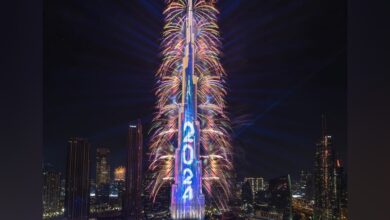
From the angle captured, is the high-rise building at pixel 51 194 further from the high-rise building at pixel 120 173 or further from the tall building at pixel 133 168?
the tall building at pixel 133 168

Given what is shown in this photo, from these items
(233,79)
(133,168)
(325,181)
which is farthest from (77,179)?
(325,181)

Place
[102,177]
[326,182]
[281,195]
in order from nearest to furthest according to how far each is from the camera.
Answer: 1. [326,182]
2. [281,195]
3. [102,177]

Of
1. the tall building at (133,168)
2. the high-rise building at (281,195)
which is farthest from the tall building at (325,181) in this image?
the tall building at (133,168)

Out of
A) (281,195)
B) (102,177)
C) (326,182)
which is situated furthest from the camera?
(102,177)

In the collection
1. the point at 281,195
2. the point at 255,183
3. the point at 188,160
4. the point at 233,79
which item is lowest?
the point at 281,195

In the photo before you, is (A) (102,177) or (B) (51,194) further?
(A) (102,177)

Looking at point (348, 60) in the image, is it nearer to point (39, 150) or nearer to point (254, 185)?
point (254, 185)

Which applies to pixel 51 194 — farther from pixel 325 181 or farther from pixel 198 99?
pixel 325 181
